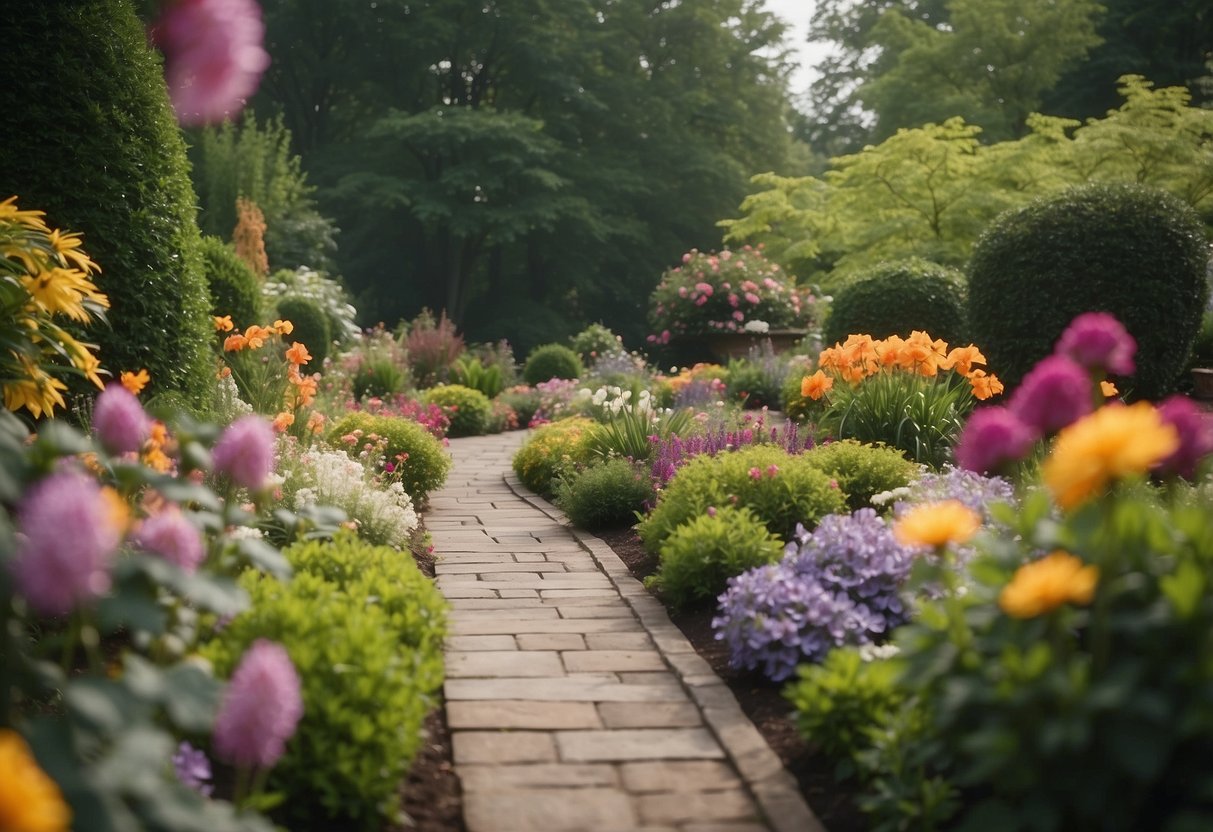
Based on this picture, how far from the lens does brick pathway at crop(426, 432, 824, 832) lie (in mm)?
2584

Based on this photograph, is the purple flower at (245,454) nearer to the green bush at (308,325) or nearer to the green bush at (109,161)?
the green bush at (109,161)

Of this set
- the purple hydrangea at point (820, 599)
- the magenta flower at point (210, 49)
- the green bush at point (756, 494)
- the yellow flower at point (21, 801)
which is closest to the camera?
the yellow flower at point (21, 801)

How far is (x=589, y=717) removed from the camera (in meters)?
3.16

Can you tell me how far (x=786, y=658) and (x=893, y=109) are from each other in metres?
21.9

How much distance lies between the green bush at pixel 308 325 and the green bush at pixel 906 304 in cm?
692

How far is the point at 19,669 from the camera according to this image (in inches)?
77.5

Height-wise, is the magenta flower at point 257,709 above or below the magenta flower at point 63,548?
below

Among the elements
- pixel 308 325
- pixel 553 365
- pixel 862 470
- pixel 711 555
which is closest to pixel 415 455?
pixel 862 470

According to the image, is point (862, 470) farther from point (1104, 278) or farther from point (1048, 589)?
point (1104, 278)

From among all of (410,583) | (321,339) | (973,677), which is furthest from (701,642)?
(321,339)

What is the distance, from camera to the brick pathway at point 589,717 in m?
2.58

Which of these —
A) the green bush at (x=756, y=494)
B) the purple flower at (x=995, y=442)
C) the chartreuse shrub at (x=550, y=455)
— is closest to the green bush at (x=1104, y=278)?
the chartreuse shrub at (x=550, y=455)

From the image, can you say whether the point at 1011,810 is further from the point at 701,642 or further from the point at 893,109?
the point at 893,109

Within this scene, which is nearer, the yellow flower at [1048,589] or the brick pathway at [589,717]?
the yellow flower at [1048,589]
